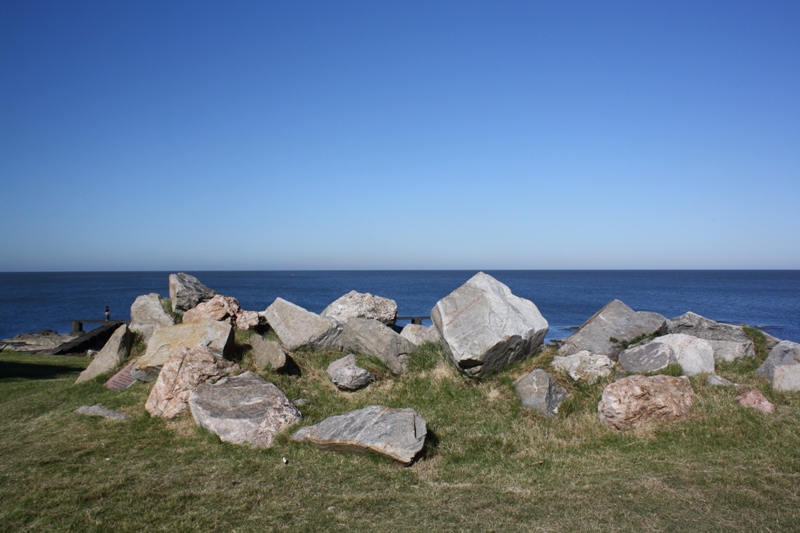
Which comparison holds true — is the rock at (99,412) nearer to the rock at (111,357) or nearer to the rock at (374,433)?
the rock at (111,357)

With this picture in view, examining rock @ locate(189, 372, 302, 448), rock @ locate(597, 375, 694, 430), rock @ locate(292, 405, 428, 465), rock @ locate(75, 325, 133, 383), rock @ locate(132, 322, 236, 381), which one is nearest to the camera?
rock @ locate(292, 405, 428, 465)

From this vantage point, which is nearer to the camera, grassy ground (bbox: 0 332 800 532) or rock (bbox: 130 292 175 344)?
grassy ground (bbox: 0 332 800 532)

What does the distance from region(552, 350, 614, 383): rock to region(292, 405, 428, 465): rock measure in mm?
4127

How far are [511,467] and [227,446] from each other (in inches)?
182

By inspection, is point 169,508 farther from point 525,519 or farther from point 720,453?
point 720,453

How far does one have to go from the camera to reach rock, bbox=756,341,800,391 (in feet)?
34.0

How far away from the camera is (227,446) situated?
8.93 metres

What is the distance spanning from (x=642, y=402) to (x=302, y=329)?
8.16 m

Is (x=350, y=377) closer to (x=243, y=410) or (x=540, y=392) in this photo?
(x=243, y=410)

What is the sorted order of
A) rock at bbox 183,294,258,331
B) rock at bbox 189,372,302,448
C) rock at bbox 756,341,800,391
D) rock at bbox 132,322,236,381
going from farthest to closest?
rock at bbox 183,294,258,331, rock at bbox 132,322,236,381, rock at bbox 756,341,800,391, rock at bbox 189,372,302,448

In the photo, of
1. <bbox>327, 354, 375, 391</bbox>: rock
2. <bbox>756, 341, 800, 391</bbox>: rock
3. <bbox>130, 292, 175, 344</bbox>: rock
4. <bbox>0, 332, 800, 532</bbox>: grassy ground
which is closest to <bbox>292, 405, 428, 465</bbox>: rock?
<bbox>0, 332, 800, 532</bbox>: grassy ground

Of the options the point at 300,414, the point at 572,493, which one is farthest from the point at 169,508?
the point at 572,493

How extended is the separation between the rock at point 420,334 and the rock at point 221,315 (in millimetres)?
4324

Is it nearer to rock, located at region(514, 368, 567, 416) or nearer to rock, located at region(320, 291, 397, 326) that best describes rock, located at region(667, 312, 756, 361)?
rock, located at region(514, 368, 567, 416)
